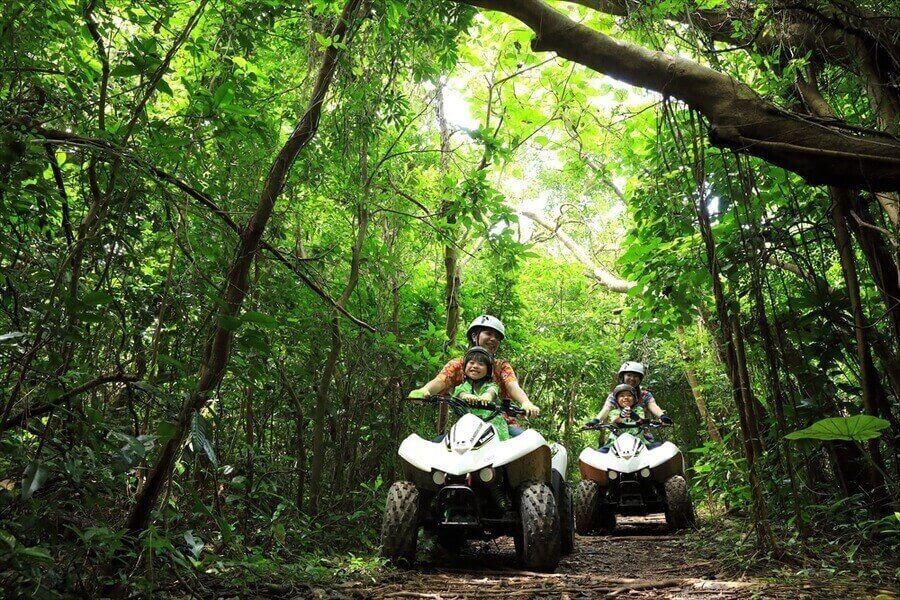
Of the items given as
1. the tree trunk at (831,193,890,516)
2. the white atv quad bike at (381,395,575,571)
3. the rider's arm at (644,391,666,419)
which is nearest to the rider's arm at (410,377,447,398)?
the white atv quad bike at (381,395,575,571)

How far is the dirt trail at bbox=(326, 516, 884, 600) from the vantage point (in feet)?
11.7

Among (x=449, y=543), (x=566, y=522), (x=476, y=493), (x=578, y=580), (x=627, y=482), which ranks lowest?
(x=578, y=580)

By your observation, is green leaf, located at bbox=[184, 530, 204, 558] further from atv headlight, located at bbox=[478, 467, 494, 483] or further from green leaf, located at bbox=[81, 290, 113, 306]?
atv headlight, located at bbox=[478, 467, 494, 483]

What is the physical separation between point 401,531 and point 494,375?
169cm

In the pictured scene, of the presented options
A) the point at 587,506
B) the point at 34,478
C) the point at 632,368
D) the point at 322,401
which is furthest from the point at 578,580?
the point at 632,368

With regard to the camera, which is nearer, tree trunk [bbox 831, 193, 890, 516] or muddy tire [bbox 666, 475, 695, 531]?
tree trunk [bbox 831, 193, 890, 516]

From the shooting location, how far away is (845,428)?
345cm

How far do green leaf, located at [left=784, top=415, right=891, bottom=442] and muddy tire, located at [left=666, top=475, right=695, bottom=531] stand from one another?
3.94m

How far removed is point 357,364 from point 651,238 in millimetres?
3099

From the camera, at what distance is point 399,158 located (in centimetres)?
679

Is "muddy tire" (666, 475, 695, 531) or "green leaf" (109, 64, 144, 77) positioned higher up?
"green leaf" (109, 64, 144, 77)

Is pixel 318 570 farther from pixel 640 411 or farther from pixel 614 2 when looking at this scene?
pixel 640 411

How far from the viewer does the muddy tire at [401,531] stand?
175 inches

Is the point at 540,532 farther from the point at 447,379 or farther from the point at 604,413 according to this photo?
the point at 604,413
